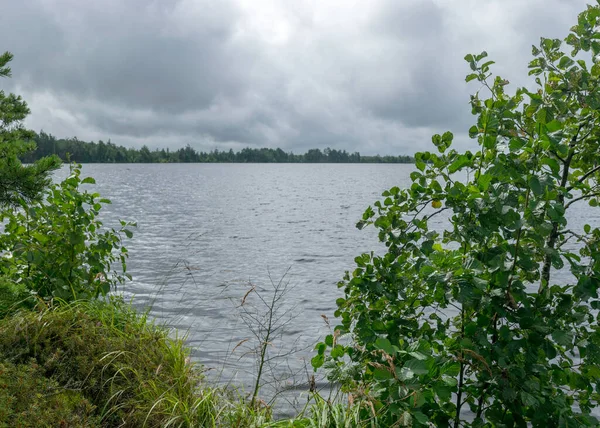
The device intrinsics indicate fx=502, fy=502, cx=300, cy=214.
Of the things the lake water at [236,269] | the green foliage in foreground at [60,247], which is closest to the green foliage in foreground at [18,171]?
the green foliage in foreground at [60,247]

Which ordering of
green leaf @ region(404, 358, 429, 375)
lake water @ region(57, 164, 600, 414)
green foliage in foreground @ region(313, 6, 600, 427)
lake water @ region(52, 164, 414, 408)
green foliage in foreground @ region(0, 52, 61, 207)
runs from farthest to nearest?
lake water @ region(52, 164, 414, 408), lake water @ region(57, 164, 600, 414), green foliage in foreground @ region(0, 52, 61, 207), green foliage in foreground @ region(313, 6, 600, 427), green leaf @ region(404, 358, 429, 375)

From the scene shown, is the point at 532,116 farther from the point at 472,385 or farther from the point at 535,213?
the point at 472,385

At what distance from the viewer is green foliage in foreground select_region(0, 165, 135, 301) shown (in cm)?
646

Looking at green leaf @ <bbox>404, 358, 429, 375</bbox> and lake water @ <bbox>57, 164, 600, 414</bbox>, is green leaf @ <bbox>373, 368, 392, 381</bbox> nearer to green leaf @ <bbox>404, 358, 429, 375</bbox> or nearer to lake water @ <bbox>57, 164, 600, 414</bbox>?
green leaf @ <bbox>404, 358, 429, 375</bbox>

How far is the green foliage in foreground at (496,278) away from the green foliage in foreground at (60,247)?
414 cm

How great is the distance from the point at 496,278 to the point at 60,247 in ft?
18.1

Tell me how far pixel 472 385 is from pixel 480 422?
0.24 metres

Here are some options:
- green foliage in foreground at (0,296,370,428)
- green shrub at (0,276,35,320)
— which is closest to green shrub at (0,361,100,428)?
green foliage in foreground at (0,296,370,428)

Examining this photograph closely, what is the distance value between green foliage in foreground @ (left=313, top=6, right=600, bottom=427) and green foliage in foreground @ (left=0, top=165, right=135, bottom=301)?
414 cm

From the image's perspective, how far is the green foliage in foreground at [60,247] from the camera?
6.46 metres

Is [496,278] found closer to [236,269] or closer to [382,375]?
[382,375]

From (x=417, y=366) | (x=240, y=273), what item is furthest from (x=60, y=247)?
(x=240, y=273)

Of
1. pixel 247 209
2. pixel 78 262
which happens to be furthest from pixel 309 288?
pixel 247 209

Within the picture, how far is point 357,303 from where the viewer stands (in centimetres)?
385
